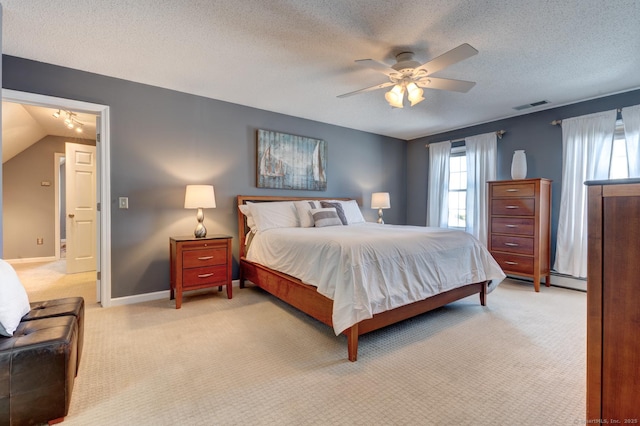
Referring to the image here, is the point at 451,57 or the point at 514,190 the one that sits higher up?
the point at 451,57

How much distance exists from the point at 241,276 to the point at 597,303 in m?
3.47

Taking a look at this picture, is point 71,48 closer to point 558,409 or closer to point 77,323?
point 77,323

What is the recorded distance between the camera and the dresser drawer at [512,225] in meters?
3.76

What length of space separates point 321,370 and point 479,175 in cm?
423

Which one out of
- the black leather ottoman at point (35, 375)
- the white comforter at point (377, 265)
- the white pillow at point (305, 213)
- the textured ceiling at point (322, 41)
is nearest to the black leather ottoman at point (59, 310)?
the black leather ottoman at point (35, 375)

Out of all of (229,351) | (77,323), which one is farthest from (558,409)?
(77,323)

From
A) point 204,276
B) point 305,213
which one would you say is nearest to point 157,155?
point 204,276

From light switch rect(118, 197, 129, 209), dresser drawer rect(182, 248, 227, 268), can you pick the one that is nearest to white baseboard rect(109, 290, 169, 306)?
dresser drawer rect(182, 248, 227, 268)

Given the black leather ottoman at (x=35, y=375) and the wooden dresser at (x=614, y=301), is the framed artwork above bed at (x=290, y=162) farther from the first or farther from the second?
the wooden dresser at (x=614, y=301)

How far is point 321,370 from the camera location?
1904mm

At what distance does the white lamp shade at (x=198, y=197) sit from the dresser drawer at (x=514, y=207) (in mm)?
3863

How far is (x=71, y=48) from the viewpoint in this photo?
251cm

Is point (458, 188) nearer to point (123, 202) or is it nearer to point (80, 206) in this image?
point (123, 202)

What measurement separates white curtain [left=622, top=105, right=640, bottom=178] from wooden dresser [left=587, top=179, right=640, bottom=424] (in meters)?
3.46
